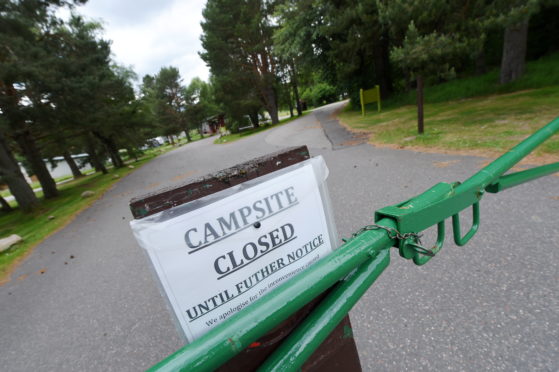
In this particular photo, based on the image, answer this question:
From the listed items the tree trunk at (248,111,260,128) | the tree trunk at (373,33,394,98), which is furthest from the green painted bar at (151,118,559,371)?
the tree trunk at (248,111,260,128)

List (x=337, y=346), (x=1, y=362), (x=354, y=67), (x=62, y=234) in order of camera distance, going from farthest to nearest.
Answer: (x=354, y=67)
(x=62, y=234)
(x=1, y=362)
(x=337, y=346)

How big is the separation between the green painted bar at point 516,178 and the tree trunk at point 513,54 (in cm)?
1207

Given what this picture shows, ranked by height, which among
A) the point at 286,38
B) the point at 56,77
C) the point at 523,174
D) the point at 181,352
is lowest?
the point at 523,174

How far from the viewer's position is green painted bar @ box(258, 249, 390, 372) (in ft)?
2.16

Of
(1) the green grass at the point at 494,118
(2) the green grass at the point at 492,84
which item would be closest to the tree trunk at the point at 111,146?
(1) the green grass at the point at 494,118

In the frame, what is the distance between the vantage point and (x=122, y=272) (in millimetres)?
3752

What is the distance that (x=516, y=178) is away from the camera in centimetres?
130

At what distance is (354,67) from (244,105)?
12314mm

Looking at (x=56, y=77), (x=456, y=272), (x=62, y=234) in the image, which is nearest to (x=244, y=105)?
A: (x=56, y=77)

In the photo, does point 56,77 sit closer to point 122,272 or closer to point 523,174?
point 122,272

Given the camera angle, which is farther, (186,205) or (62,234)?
(62,234)

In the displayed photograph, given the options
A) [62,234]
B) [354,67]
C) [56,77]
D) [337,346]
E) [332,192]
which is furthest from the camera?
[354,67]

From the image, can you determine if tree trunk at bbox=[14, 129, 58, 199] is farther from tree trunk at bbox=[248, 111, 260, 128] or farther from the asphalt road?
tree trunk at bbox=[248, 111, 260, 128]

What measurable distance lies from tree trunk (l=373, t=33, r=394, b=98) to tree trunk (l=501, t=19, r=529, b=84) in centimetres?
736
